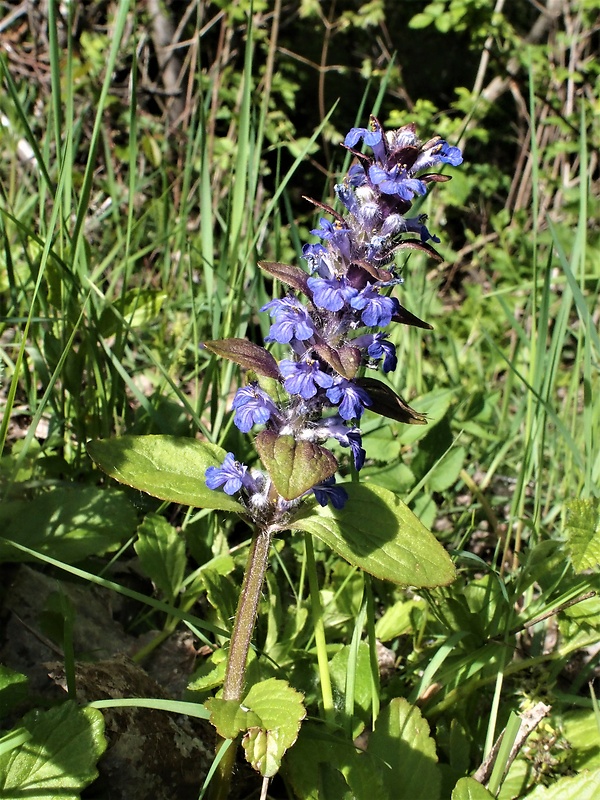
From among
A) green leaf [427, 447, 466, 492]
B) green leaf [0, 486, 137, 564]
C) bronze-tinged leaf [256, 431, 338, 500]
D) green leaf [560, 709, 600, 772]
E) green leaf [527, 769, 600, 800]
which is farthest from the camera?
green leaf [427, 447, 466, 492]

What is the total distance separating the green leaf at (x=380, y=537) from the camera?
1.28m

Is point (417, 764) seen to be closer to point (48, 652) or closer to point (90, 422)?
point (48, 652)

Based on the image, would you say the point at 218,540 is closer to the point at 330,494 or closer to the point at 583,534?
→ the point at 330,494

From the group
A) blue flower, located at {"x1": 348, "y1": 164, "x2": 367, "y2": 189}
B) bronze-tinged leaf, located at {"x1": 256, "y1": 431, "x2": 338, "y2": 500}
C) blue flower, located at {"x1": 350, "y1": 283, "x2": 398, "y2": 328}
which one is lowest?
bronze-tinged leaf, located at {"x1": 256, "y1": 431, "x2": 338, "y2": 500}

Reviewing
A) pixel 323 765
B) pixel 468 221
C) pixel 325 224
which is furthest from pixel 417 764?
pixel 468 221

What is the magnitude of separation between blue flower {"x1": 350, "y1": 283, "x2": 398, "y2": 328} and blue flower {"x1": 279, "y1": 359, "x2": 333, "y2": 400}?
117mm

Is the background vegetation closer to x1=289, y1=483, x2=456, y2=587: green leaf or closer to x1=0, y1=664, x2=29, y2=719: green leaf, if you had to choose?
x1=0, y1=664, x2=29, y2=719: green leaf

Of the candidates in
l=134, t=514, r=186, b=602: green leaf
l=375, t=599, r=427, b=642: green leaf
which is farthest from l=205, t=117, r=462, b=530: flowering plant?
l=375, t=599, r=427, b=642: green leaf

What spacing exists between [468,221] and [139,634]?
507 cm

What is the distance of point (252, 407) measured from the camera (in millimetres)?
1314

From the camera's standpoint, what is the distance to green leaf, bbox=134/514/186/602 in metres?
1.77

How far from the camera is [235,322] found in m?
2.08

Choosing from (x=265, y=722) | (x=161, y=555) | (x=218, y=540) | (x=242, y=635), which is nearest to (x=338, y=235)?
(x=242, y=635)

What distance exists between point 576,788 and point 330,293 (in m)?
1.05
